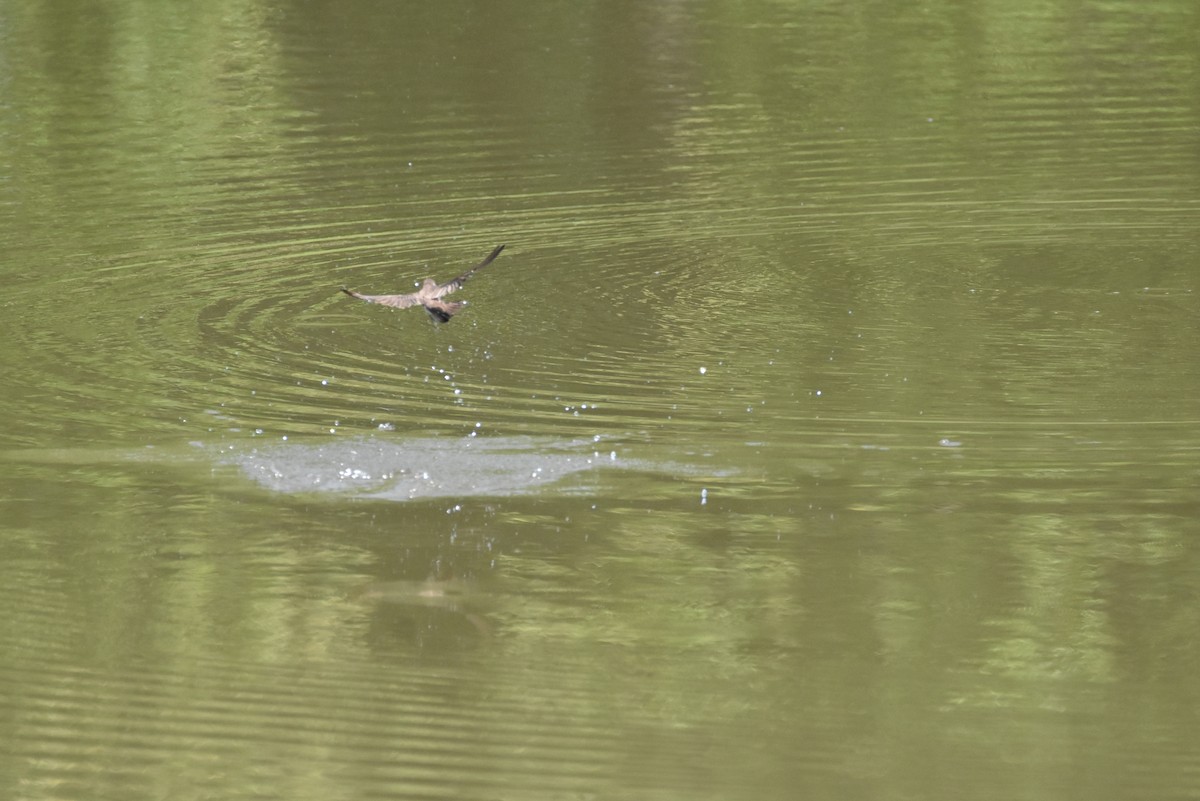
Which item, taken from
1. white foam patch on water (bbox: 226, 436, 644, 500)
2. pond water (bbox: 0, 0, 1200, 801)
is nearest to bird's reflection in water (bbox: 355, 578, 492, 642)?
pond water (bbox: 0, 0, 1200, 801)

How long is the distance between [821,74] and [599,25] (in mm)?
2484

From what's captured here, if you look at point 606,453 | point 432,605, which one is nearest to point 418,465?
point 606,453

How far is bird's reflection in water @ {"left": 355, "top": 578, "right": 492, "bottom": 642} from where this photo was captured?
5.27 m

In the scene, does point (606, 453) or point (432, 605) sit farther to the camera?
point (606, 453)

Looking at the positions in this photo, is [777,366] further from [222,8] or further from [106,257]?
[222,8]

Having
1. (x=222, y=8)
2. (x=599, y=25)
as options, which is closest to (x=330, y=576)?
(x=599, y=25)

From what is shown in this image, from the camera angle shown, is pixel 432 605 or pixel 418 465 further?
pixel 418 465

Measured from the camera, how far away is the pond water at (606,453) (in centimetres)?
466

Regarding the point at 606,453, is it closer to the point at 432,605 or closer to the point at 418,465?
the point at 418,465

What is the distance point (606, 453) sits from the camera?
21.4ft

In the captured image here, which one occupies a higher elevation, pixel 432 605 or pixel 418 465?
pixel 432 605

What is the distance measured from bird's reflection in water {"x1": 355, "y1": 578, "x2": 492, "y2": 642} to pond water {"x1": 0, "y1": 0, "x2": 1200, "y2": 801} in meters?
0.01

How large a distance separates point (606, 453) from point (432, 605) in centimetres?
127

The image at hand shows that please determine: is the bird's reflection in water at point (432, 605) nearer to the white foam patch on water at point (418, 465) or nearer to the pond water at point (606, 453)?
the pond water at point (606, 453)
